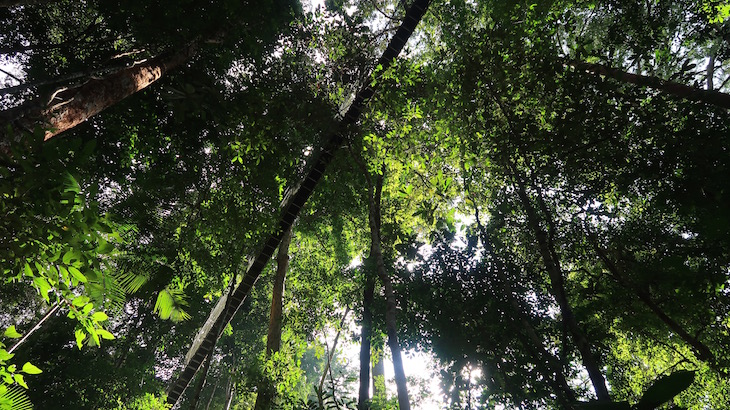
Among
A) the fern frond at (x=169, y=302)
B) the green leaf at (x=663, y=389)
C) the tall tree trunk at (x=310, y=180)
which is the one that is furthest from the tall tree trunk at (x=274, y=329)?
the green leaf at (x=663, y=389)

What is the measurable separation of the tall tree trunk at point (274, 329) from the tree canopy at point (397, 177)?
0.07 m

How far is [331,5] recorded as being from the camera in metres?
6.97

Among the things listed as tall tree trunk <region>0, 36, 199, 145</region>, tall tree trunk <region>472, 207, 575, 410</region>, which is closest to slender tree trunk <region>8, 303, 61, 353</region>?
tall tree trunk <region>0, 36, 199, 145</region>

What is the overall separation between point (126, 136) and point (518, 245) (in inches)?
349

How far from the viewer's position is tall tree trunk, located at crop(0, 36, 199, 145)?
2.76 meters

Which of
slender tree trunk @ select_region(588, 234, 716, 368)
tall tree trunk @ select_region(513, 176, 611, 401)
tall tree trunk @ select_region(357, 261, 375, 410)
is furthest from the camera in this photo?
tall tree trunk @ select_region(357, 261, 375, 410)

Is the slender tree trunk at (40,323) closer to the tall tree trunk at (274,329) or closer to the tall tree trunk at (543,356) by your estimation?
the tall tree trunk at (274,329)

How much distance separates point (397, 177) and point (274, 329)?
206 inches

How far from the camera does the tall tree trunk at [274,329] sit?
22.9ft

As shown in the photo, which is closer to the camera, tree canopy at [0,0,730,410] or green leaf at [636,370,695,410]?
green leaf at [636,370,695,410]

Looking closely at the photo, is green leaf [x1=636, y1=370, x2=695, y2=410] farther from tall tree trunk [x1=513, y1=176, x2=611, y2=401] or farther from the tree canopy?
tall tree trunk [x1=513, y1=176, x2=611, y2=401]

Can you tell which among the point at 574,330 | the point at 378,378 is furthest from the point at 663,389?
the point at 378,378

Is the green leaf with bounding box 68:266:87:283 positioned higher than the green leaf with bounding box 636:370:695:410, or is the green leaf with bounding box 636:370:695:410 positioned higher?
the green leaf with bounding box 68:266:87:283

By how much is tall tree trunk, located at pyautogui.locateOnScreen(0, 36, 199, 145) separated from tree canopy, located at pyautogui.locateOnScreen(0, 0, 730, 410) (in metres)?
0.03
